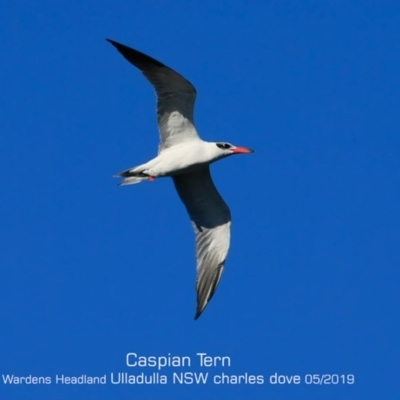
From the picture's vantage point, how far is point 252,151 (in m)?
21.0

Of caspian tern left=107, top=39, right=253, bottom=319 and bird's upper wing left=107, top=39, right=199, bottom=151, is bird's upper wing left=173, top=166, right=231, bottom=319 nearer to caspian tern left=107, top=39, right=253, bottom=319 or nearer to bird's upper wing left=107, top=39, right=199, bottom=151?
caspian tern left=107, top=39, right=253, bottom=319

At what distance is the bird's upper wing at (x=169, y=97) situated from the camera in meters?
20.1

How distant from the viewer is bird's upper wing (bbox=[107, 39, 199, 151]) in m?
20.1

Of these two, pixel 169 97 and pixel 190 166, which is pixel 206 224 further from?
pixel 169 97

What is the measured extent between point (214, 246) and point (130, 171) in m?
2.40

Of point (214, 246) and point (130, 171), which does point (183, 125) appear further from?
point (214, 246)

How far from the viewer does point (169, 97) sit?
20.5m

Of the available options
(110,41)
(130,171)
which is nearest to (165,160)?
(130,171)

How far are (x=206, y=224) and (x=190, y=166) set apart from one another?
5.92 ft

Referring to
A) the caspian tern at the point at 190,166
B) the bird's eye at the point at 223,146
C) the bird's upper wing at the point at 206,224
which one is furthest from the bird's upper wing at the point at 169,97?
the bird's upper wing at the point at 206,224

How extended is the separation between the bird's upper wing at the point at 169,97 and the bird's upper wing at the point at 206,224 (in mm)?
1029

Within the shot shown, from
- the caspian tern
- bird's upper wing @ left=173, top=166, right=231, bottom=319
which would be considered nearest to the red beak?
the caspian tern

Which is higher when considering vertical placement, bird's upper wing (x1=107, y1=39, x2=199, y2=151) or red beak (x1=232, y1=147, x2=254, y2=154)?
bird's upper wing (x1=107, y1=39, x2=199, y2=151)

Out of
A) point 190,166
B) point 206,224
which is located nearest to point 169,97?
point 190,166
